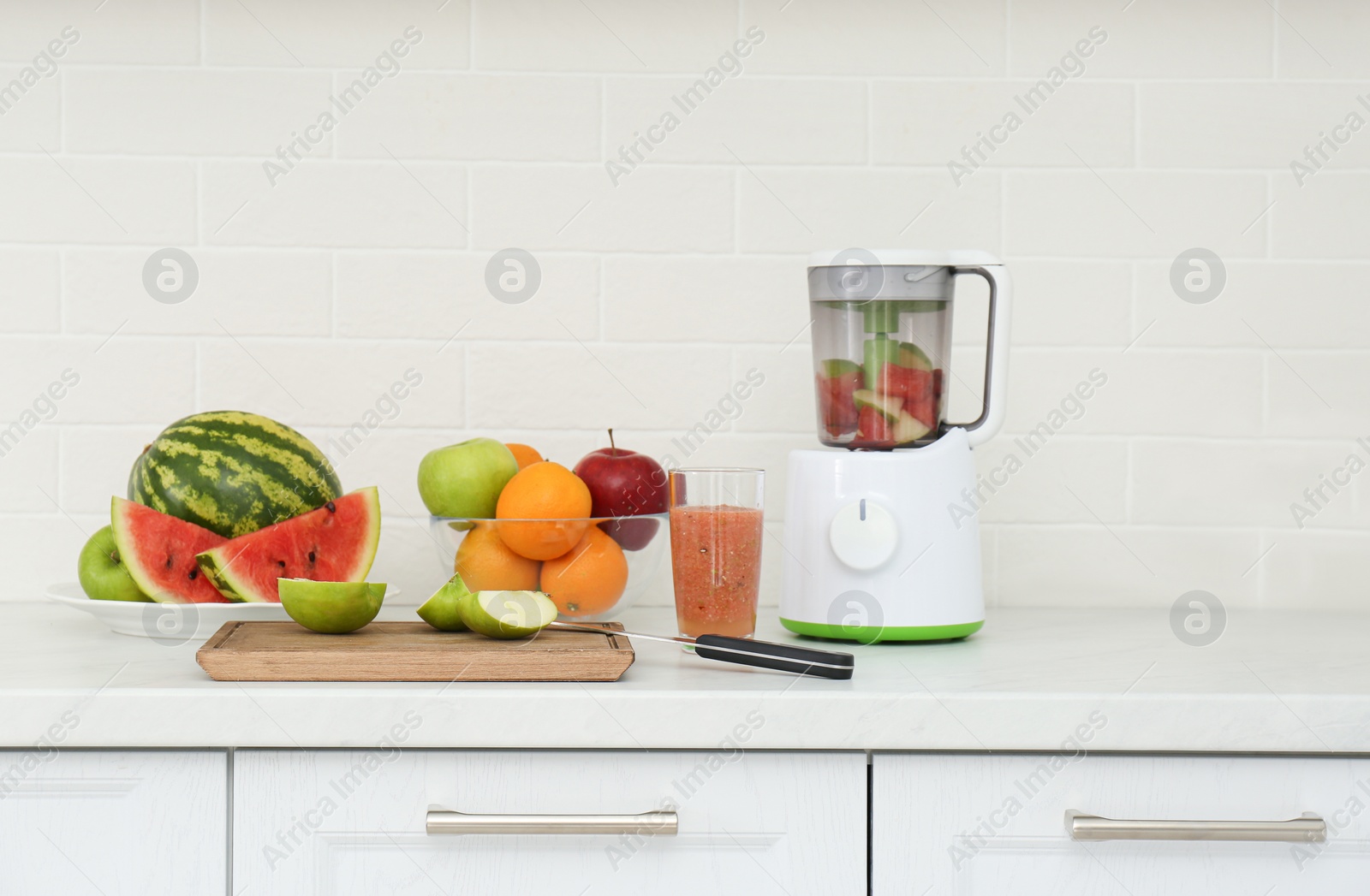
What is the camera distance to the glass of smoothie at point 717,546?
1.12 meters

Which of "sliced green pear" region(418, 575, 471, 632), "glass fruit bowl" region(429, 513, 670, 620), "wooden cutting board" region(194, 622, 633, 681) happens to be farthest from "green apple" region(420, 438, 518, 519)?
"wooden cutting board" region(194, 622, 633, 681)

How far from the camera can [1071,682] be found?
3.16 ft

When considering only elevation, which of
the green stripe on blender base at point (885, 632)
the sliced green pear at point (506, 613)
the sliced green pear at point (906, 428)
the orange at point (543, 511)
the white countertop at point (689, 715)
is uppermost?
the sliced green pear at point (906, 428)

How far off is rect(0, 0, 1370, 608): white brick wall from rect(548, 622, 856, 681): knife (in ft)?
1.63

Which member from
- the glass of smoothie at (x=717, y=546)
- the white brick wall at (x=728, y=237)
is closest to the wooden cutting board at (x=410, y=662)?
the glass of smoothie at (x=717, y=546)

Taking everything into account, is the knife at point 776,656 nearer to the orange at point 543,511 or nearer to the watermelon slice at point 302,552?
the orange at point 543,511

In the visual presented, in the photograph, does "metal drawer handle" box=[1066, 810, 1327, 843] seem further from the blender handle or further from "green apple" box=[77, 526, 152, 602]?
"green apple" box=[77, 526, 152, 602]

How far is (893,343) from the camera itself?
4.01 feet

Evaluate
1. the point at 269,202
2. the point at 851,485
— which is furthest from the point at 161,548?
the point at 851,485

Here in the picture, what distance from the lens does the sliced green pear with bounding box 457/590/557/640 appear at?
1019mm

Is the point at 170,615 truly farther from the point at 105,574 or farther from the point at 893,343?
the point at 893,343

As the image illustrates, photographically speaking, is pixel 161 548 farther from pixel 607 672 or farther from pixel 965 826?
pixel 965 826

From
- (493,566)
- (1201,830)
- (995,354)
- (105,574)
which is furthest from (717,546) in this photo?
(105,574)

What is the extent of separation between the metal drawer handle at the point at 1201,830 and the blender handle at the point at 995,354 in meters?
0.43
